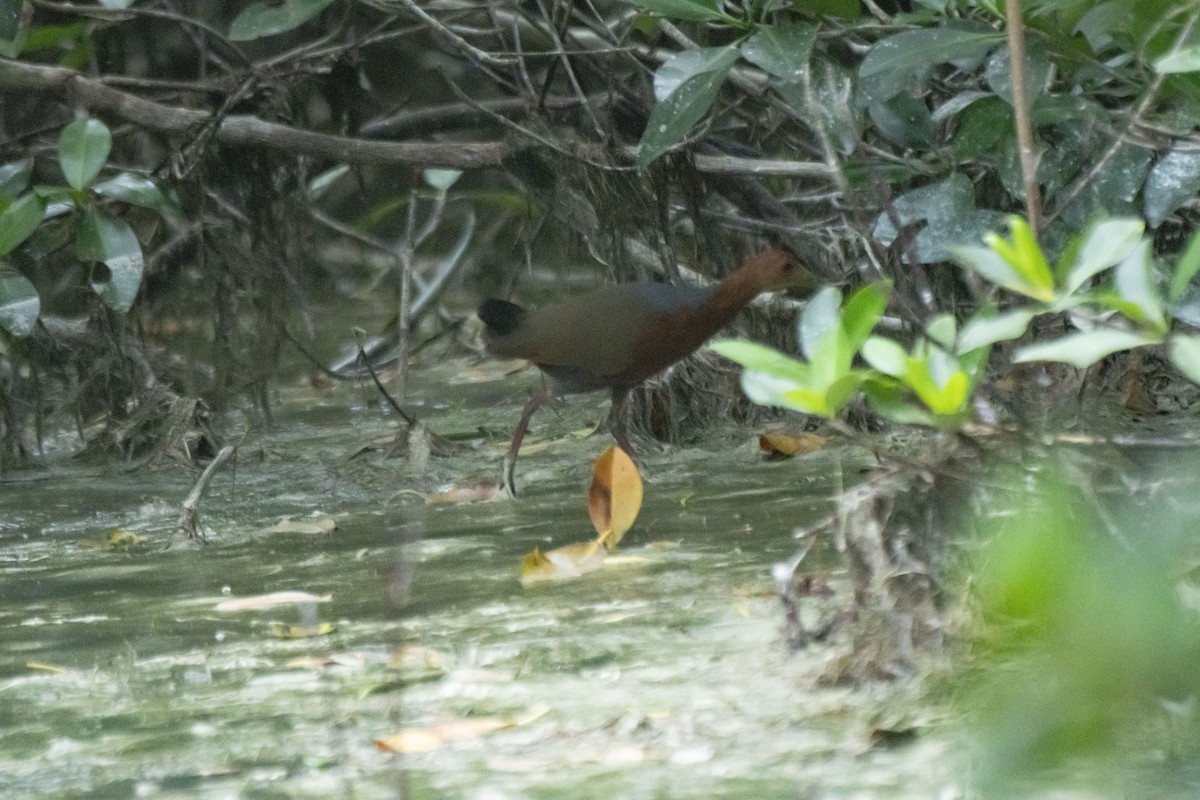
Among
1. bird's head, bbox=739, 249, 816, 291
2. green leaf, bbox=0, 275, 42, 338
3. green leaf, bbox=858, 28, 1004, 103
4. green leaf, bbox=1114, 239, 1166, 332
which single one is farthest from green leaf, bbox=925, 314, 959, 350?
green leaf, bbox=0, 275, 42, 338

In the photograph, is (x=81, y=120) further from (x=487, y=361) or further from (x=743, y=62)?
(x=487, y=361)

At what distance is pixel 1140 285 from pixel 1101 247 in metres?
0.14

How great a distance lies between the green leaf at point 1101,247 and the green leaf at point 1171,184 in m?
1.64

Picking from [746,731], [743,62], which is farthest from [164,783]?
[743,62]

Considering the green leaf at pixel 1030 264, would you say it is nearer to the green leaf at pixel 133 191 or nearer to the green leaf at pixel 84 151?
the green leaf at pixel 84 151

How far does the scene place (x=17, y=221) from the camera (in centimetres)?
445

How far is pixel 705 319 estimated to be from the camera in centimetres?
431

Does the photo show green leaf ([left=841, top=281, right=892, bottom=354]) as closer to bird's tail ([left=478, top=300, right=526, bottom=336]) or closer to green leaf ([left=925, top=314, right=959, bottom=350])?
green leaf ([left=925, top=314, right=959, bottom=350])

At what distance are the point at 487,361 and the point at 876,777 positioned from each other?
5057 mm

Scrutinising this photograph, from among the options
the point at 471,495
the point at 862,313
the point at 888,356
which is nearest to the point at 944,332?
the point at 862,313

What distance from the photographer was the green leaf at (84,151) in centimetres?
454

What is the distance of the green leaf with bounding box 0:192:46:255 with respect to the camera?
4.44 metres

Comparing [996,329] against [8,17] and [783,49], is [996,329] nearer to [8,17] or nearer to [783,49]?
[783,49]

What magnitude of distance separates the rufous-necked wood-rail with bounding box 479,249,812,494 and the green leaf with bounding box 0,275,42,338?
1.20 metres
